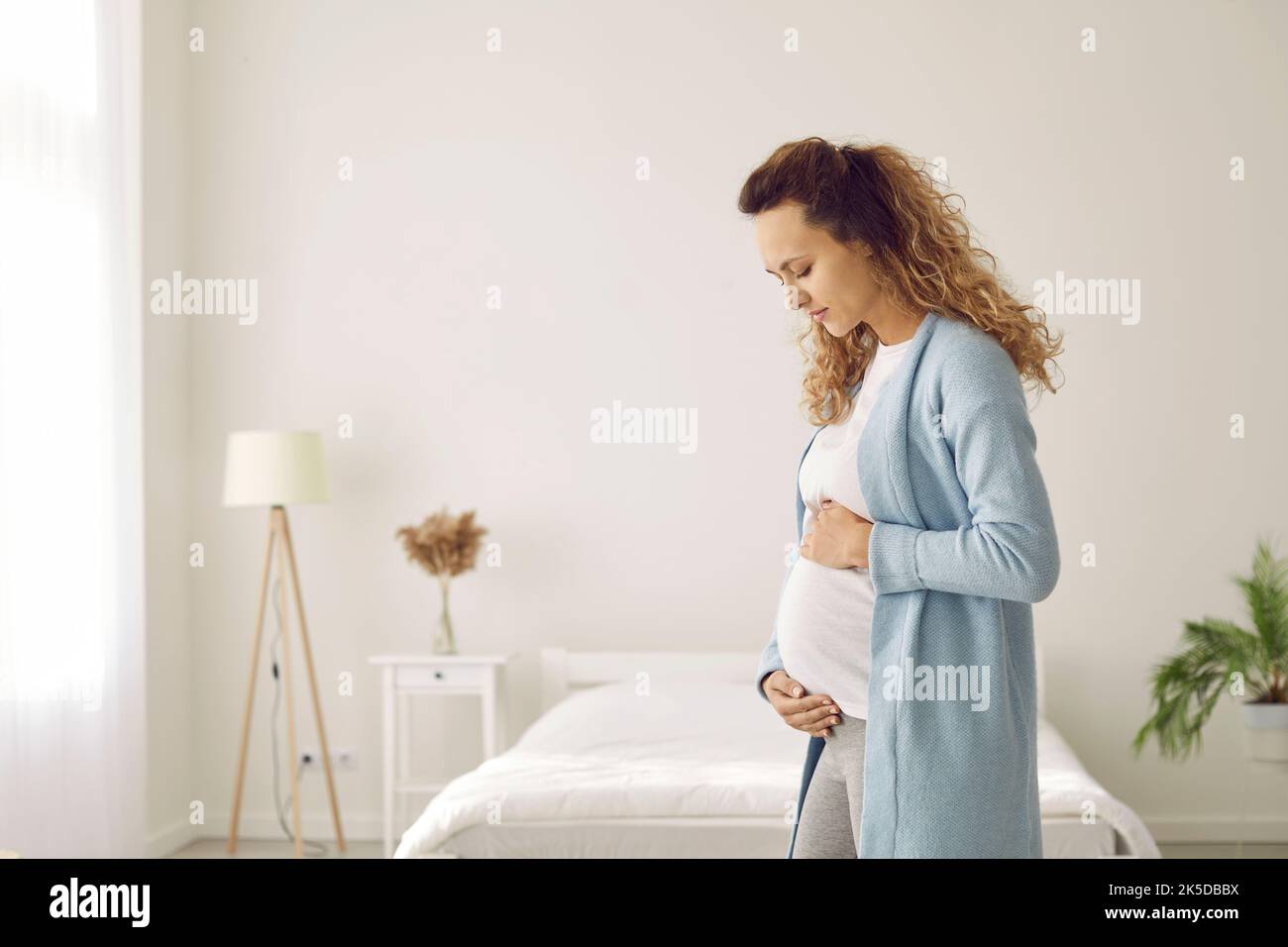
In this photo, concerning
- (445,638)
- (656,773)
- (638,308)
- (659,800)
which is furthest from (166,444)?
(659,800)

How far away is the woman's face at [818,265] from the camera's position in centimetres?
115

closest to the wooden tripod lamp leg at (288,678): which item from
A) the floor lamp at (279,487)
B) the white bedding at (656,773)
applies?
the floor lamp at (279,487)

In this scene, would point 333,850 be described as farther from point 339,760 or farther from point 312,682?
point 312,682

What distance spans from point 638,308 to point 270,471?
1288mm

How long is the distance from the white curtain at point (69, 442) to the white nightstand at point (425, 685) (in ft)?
2.35

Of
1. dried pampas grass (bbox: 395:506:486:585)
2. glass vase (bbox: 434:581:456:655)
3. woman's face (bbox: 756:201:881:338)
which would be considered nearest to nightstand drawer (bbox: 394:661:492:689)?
glass vase (bbox: 434:581:456:655)

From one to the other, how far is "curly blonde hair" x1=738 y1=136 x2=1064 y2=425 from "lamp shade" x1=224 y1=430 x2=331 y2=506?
2.54m

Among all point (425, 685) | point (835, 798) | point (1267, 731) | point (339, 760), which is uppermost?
point (835, 798)

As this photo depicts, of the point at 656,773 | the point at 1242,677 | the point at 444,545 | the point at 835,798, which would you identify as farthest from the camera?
the point at 444,545

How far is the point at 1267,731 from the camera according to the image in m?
3.15

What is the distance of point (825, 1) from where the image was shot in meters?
3.81

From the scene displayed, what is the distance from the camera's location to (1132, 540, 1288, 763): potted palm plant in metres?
3.15

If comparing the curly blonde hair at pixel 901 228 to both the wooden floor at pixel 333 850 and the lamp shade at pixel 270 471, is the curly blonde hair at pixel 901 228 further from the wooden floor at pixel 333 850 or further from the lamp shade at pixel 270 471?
the wooden floor at pixel 333 850
